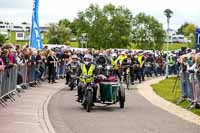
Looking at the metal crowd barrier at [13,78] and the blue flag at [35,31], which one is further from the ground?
the blue flag at [35,31]

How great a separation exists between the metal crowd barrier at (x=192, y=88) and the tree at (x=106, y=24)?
68002mm

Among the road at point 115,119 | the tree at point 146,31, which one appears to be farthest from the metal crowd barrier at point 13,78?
the tree at point 146,31

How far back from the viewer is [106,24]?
291ft

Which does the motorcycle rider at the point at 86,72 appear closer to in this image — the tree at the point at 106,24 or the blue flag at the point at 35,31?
the blue flag at the point at 35,31

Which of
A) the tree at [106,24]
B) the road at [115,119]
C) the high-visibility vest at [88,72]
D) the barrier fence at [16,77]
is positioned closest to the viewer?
the road at [115,119]

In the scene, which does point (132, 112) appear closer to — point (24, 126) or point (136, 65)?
point (24, 126)

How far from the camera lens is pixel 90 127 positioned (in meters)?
14.3

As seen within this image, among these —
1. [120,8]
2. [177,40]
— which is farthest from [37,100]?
[177,40]

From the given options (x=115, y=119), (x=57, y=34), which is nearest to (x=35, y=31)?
(x=115, y=119)

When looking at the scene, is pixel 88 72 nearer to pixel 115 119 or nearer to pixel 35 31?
pixel 115 119

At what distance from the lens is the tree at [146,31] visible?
94500mm

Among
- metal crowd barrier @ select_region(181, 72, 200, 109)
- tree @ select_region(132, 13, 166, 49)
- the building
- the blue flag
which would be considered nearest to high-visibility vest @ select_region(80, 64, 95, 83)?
metal crowd barrier @ select_region(181, 72, 200, 109)

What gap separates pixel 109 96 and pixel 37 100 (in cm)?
357

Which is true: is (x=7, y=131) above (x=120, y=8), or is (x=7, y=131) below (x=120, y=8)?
below
